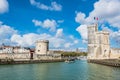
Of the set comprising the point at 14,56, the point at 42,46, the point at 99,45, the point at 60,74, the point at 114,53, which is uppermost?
the point at 99,45

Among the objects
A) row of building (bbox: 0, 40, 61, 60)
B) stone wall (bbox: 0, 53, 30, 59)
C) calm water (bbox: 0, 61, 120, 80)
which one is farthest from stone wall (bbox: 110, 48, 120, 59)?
calm water (bbox: 0, 61, 120, 80)

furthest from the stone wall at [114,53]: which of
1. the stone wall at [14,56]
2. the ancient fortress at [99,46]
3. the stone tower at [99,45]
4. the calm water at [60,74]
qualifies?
the calm water at [60,74]

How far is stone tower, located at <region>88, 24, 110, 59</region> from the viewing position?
71625 millimetres

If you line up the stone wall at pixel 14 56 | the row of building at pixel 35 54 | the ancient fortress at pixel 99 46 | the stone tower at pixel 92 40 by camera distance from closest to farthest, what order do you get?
the stone wall at pixel 14 56
the row of building at pixel 35 54
the ancient fortress at pixel 99 46
the stone tower at pixel 92 40

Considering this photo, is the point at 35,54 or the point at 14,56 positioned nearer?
the point at 14,56

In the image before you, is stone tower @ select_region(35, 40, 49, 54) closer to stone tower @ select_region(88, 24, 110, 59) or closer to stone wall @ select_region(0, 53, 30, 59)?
stone wall @ select_region(0, 53, 30, 59)

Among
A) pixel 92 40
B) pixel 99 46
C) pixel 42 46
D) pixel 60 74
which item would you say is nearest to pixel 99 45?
pixel 99 46

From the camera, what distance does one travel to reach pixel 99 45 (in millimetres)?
72438

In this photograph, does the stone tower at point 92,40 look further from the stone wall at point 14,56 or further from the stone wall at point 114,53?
the stone wall at point 14,56

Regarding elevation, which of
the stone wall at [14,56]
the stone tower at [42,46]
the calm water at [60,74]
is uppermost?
the stone tower at [42,46]

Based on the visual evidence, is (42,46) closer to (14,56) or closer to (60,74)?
(14,56)

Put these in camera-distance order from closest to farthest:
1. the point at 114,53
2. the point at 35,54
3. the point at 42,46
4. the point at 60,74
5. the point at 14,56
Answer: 1. the point at 60,74
2. the point at 14,56
3. the point at 35,54
4. the point at 42,46
5. the point at 114,53

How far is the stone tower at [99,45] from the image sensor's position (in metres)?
71.6

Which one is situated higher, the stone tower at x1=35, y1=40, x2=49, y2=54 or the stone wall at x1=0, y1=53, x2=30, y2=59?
the stone tower at x1=35, y1=40, x2=49, y2=54
